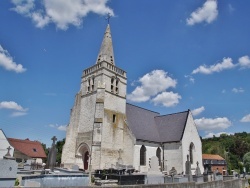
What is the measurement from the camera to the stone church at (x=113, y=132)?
24438 mm

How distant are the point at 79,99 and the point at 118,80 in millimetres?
5549

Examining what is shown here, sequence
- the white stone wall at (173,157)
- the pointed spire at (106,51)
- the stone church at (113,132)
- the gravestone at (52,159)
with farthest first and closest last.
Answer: the pointed spire at (106,51)
the white stone wall at (173,157)
the stone church at (113,132)
the gravestone at (52,159)

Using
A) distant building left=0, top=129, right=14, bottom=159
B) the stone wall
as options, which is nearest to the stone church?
the stone wall

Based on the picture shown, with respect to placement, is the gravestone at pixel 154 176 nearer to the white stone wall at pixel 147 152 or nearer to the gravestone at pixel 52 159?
the white stone wall at pixel 147 152

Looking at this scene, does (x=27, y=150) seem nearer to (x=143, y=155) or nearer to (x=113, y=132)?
(x=113, y=132)

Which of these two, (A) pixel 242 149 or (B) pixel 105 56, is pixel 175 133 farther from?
(A) pixel 242 149

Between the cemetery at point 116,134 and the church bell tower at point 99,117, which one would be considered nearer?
the cemetery at point 116,134

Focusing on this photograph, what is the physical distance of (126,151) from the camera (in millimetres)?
25531

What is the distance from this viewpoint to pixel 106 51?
29188 mm

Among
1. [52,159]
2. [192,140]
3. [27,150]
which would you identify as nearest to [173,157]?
[192,140]

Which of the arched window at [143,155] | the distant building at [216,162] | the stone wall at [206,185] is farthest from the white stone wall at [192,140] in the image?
the distant building at [216,162]

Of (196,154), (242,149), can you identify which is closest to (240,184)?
(196,154)

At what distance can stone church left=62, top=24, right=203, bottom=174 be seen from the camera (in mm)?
24438

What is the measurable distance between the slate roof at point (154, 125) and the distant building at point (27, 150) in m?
19.9
